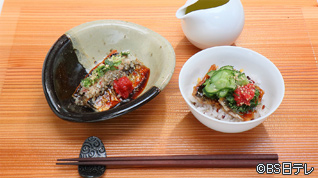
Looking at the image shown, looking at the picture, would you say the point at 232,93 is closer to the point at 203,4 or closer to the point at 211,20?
the point at 211,20

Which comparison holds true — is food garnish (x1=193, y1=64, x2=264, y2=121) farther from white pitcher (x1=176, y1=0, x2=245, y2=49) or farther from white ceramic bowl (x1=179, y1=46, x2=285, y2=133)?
white pitcher (x1=176, y1=0, x2=245, y2=49)

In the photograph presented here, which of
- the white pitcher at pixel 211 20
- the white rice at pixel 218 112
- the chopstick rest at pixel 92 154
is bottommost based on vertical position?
the chopstick rest at pixel 92 154

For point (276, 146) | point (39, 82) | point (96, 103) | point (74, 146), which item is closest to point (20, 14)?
point (39, 82)

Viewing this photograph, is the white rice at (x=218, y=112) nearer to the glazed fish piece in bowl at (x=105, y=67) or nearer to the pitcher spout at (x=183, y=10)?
the glazed fish piece in bowl at (x=105, y=67)

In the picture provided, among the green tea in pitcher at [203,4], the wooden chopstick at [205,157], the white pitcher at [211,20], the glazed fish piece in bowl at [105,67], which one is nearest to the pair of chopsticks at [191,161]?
the wooden chopstick at [205,157]

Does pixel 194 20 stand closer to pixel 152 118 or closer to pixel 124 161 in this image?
pixel 152 118

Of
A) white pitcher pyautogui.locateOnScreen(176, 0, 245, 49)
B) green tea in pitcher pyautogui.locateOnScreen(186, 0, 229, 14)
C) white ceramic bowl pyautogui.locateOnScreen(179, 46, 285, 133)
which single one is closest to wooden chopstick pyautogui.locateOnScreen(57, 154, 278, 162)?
white ceramic bowl pyautogui.locateOnScreen(179, 46, 285, 133)
